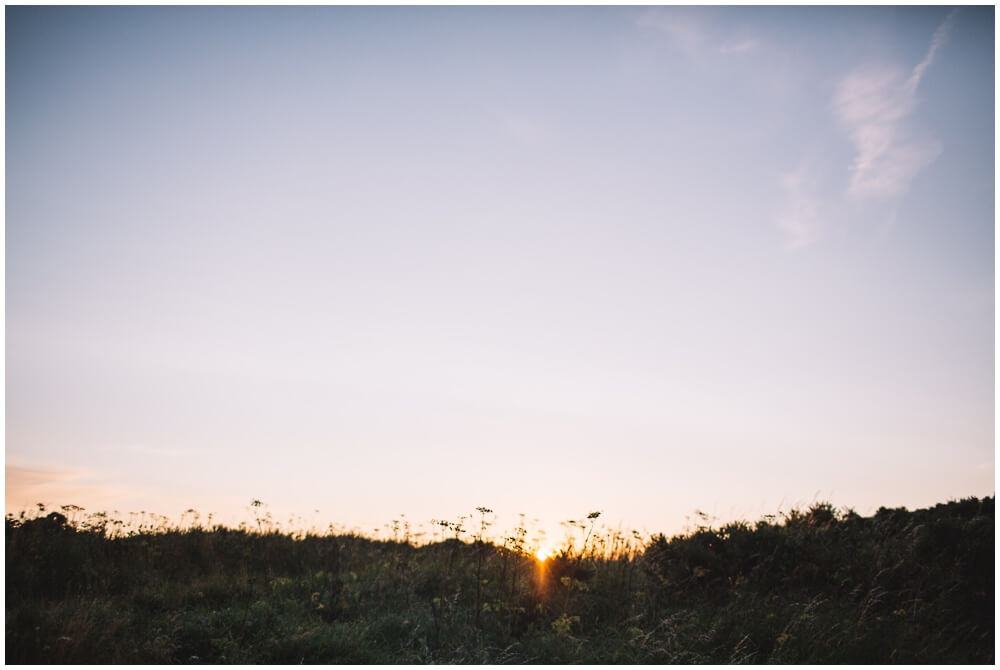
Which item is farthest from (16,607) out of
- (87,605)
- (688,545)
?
(688,545)

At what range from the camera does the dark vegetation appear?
555 cm

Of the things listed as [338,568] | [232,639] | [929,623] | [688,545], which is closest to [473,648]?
[232,639]

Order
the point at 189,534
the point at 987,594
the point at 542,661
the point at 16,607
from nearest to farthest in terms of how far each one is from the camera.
→ the point at 16,607, the point at 542,661, the point at 987,594, the point at 189,534

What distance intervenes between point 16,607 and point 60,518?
3096mm

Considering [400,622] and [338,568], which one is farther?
[338,568]

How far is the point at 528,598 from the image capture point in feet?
24.2

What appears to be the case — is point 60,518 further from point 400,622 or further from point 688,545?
point 688,545

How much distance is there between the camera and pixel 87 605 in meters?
5.64

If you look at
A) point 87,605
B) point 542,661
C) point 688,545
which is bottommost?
point 542,661

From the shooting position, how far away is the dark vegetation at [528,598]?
18.2ft

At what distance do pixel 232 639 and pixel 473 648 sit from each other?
259 cm

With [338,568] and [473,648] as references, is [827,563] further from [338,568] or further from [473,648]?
[338,568]

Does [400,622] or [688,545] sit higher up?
[688,545]

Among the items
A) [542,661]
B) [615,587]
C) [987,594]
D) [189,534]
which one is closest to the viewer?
[542,661]
